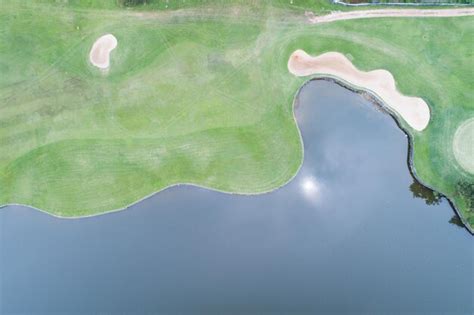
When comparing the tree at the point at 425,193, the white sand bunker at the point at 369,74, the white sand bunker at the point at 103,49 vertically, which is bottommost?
the tree at the point at 425,193

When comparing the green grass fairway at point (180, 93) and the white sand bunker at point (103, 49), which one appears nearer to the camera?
the green grass fairway at point (180, 93)

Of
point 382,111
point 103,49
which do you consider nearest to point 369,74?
point 382,111

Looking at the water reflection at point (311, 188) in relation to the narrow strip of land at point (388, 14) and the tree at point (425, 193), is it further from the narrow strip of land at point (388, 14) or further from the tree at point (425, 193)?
the narrow strip of land at point (388, 14)

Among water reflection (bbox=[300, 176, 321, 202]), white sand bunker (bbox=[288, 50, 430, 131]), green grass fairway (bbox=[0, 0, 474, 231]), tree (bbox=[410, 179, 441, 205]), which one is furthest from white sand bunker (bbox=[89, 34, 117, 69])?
tree (bbox=[410, 179, 441, 205])

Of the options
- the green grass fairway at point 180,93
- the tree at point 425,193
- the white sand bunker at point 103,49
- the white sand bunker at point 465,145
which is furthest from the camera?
the white sand bunker at point 103,49

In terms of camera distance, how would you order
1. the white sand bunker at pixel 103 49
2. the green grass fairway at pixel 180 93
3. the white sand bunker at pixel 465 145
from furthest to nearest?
1. the white sand bunker at pixel 103 49
2. the green grass fairway at pixel 180 93
3. the white sand bunker at pixel 465 145

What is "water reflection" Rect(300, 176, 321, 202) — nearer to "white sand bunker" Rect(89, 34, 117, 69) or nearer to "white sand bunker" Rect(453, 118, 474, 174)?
"white sand bunker" Rect(453, 118, 474, 174)

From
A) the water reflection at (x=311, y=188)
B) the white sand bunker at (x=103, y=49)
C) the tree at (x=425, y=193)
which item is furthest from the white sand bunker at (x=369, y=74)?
the white sand bunker at (x=103, y=49)
